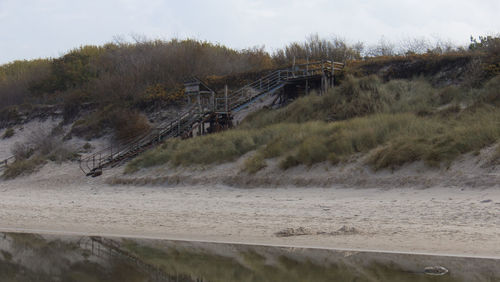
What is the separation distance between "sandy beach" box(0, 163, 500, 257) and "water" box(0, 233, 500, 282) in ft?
2.10

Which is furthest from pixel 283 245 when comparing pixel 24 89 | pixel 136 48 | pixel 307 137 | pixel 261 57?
pixel 24 89

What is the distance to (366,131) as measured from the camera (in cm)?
1930

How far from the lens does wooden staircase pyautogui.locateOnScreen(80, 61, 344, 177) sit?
94.2ft

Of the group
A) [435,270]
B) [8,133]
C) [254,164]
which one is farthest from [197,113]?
[435,270]

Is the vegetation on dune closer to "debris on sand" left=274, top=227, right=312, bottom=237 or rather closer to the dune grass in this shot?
the dune grass

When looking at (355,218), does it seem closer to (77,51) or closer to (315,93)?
(315,93)

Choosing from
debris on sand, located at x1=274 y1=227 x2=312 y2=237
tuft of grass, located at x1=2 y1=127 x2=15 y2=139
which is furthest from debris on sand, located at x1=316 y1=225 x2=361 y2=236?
tuft of grass, located at x1=2 y1=127 x2=15 y2=139

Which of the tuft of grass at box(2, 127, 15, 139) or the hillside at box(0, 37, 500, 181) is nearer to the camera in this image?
the hillside at box(0, 37, 500, 181)

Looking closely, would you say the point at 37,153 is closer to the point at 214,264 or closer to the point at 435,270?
the point at 214,264

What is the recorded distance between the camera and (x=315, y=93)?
29078mm

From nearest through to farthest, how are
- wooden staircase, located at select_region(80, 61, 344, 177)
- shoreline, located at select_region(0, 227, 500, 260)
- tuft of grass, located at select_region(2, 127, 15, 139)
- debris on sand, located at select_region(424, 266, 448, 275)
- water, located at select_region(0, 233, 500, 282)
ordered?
debris on sand, located at select_region(424, 266, 448, 275) < water, located at select_region(0, 233, 500, 282) < shoreline, located at select_region(0, 227, 500, 260) < wooden staircase, located at select_region(80, 61, 344, 177) < tuft of grass, located at select_region(2, 127, 15, 139)

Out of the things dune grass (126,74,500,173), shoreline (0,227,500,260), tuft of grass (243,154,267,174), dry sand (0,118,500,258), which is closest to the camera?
shoreline (0,227,500,260)

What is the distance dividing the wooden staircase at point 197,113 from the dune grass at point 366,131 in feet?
6.76

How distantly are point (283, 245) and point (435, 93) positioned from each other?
1609 cm
